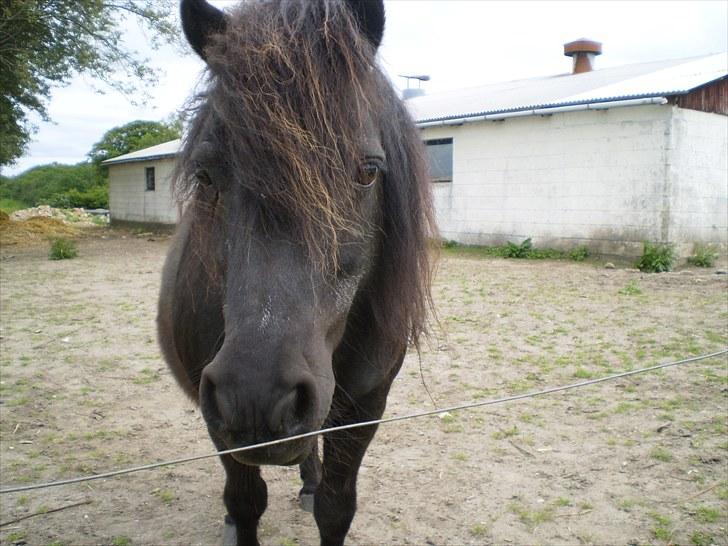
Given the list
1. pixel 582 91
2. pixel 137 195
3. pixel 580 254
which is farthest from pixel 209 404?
pixel 137 195

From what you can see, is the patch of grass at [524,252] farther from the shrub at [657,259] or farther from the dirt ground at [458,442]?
the dirt ground at [458,442]

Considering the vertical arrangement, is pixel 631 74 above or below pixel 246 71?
above

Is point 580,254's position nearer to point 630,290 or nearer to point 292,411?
point 630,290

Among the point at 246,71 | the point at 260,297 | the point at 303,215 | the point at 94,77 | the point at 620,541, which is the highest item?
the point at 94,77

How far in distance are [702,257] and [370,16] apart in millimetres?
12695

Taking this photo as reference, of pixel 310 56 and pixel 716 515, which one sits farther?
pixel 716 515

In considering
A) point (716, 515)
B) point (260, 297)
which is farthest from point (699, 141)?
point (260, 297)

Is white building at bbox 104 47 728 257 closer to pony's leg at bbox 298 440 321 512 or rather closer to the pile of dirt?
the pile of dirt

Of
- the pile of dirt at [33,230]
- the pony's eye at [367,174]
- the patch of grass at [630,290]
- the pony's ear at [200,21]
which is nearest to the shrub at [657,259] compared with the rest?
the patch of grass at [630,290]

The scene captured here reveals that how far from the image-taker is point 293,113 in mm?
1678

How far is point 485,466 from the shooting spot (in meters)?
3.96

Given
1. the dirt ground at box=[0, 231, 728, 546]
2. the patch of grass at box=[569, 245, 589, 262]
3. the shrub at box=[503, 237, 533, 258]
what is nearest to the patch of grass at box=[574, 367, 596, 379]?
the dirt ground at box=[0, 231, 728, 546]

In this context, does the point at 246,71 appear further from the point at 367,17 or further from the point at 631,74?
the point at 631,74

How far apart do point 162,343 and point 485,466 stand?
88.2 inches
